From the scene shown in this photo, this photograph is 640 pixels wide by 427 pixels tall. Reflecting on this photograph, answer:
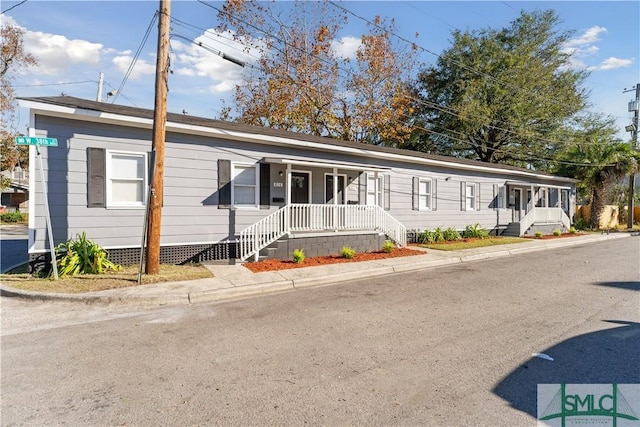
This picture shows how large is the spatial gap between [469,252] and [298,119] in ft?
50.6

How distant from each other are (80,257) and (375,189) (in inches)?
402

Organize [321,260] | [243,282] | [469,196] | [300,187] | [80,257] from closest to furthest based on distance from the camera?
[243,282]
[80,257]
[321,260]
[300,187]
[469,196]

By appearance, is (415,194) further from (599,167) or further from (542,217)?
(599,167)

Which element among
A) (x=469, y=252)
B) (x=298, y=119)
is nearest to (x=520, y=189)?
(x=469, y=252)

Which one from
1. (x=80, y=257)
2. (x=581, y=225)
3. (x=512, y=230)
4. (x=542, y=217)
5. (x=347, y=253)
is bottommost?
(x=347, y=253)

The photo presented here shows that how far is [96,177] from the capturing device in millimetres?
8469

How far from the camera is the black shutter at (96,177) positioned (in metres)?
8.39

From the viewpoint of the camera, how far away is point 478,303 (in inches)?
252

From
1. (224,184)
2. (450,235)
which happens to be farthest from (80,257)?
(450,235)

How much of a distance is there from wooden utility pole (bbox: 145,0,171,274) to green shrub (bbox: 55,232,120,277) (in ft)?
3.92

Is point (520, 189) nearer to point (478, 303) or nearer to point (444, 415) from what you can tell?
point (478, 303)

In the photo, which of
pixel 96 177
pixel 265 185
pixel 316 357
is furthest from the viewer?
pixel 265 185

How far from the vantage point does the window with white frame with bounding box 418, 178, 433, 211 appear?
16.1 metres

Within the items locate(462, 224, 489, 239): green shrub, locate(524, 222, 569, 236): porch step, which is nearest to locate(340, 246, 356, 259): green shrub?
locate(462, 224, 489, 239): green shrub
